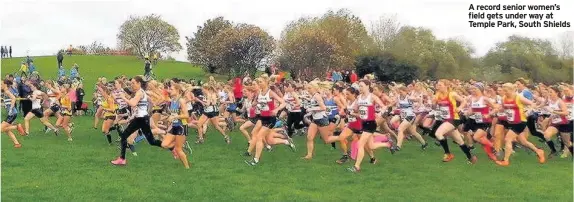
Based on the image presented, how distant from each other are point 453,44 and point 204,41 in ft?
77.2

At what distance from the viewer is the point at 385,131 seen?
59.2ft

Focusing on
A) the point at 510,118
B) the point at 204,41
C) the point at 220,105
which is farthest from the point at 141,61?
the point at 510,118

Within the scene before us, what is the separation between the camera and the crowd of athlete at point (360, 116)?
13.2 metres

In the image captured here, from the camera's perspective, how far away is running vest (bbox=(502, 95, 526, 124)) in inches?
552

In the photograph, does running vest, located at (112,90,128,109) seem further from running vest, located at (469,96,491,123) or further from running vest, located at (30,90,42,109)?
running vest, located at (469,96,491,123)

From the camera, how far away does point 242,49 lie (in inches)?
1938

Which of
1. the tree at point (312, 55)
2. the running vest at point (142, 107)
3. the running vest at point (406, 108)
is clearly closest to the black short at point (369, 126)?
the running vest at point (406, 108)

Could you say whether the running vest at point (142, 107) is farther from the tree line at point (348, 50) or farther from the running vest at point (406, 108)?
the tree line at point (348, 50)

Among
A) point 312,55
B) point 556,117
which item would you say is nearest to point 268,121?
point 556,117

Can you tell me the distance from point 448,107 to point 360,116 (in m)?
2.47

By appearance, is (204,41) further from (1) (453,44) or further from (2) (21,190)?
(2) (21,190)

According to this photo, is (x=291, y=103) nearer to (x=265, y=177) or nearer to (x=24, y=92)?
(x=265, y=177)

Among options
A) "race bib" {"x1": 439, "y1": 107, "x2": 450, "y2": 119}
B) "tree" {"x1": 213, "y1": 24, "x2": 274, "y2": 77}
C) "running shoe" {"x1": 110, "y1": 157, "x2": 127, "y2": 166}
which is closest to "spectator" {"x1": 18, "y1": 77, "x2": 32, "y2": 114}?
"running shoe" {"x1": 110, "y1": 157, "x2": 127, "y2": 166}

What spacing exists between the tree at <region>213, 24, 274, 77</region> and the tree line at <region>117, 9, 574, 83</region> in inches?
3.0
